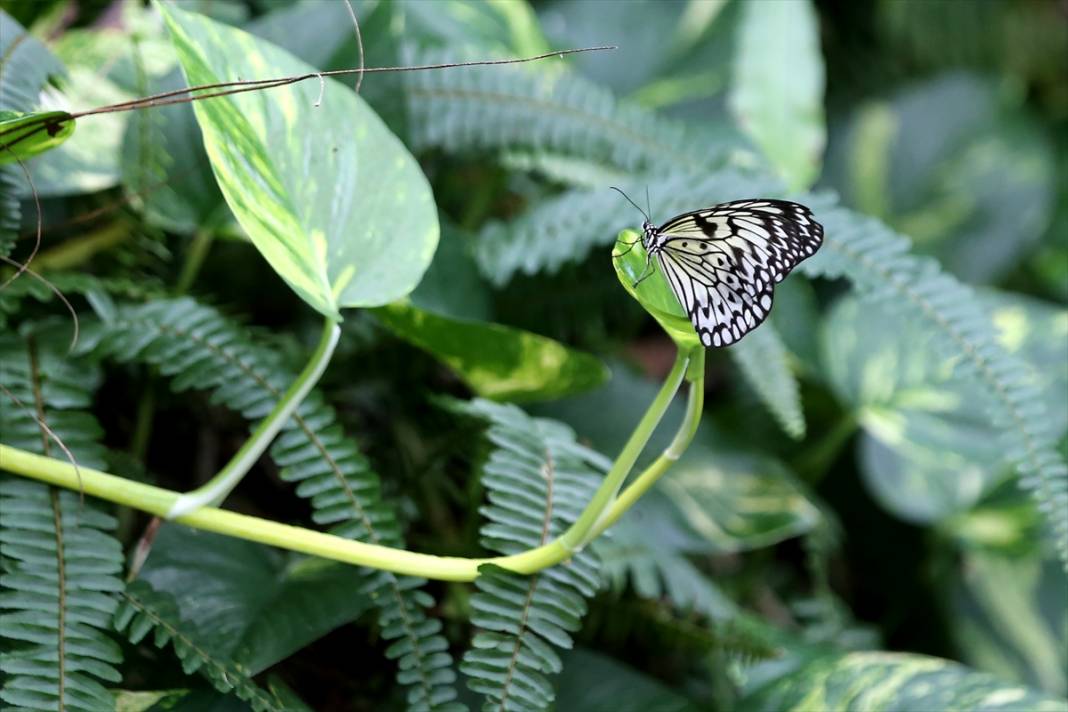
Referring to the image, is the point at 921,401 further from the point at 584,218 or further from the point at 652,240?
the point at 652,240

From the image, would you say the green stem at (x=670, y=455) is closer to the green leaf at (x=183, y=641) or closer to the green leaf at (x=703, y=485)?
the green leaf at (x=183, y=641)

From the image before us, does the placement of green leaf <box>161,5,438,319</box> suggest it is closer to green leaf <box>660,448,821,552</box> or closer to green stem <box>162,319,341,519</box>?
green stem <box>162,319,341,519</box>

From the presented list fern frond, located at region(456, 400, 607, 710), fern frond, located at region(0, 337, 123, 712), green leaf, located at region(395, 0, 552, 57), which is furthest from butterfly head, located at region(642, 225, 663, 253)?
green leaf, located at region(395, 0, 552, 57)

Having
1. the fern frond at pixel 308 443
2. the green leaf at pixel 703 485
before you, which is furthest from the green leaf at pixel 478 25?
the fern frond at pixel 308 443

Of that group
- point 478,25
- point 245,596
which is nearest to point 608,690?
point 245,596

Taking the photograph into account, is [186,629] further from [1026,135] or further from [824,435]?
[1026,135]
